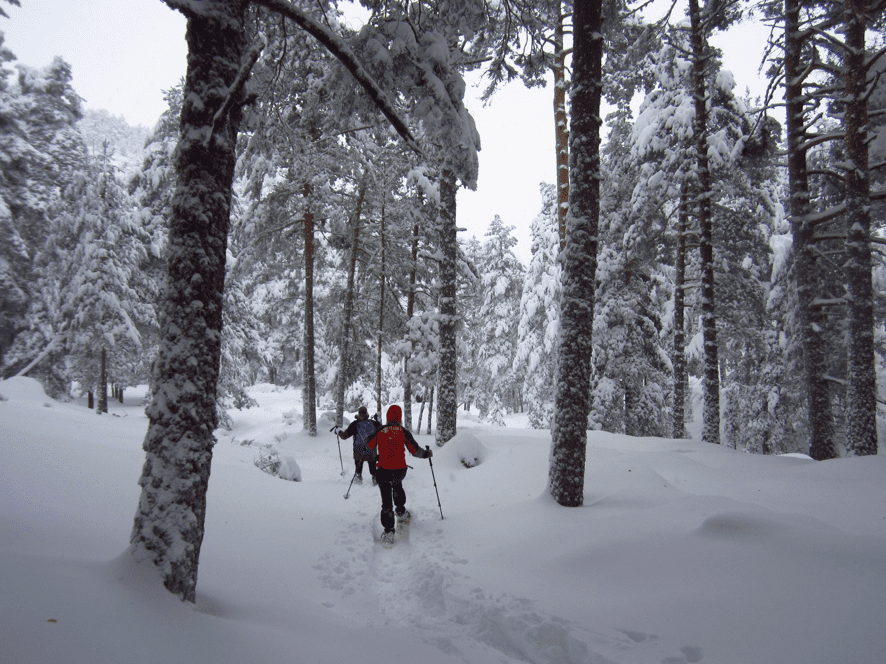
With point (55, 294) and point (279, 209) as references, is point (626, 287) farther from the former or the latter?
point (55, 294)

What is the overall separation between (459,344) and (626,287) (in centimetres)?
804

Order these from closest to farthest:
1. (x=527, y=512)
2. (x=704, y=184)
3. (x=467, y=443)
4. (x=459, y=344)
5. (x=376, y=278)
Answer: (x=527, y=512)
(x=467, y=443)
(x=704, y=184)
(x=376, y=278)
(x=459, y=344)

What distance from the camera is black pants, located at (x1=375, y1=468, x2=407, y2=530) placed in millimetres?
6559

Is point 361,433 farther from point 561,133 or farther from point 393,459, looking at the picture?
point 561,133

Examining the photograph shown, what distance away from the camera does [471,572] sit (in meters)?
5.12

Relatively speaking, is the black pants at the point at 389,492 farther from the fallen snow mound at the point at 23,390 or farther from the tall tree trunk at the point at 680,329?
the fallen snow mound at the point at 23,390

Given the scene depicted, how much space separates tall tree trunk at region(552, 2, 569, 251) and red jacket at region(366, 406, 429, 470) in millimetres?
5904

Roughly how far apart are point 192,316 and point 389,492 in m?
4.30

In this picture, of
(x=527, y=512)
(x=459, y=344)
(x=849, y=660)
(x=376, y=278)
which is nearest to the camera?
(x=849, y=660)

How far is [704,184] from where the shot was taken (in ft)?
37.7

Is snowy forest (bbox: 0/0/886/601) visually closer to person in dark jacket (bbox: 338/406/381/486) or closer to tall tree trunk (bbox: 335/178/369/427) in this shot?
tall tree trunk (bbox: 335/178/369/427)

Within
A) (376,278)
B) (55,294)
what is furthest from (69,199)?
(376,278)

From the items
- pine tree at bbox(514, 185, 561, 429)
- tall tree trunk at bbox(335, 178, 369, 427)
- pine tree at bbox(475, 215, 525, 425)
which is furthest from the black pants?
pine tree at bbox(475, 215, 525, 425)

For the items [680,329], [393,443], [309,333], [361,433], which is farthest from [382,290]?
[393,443]
